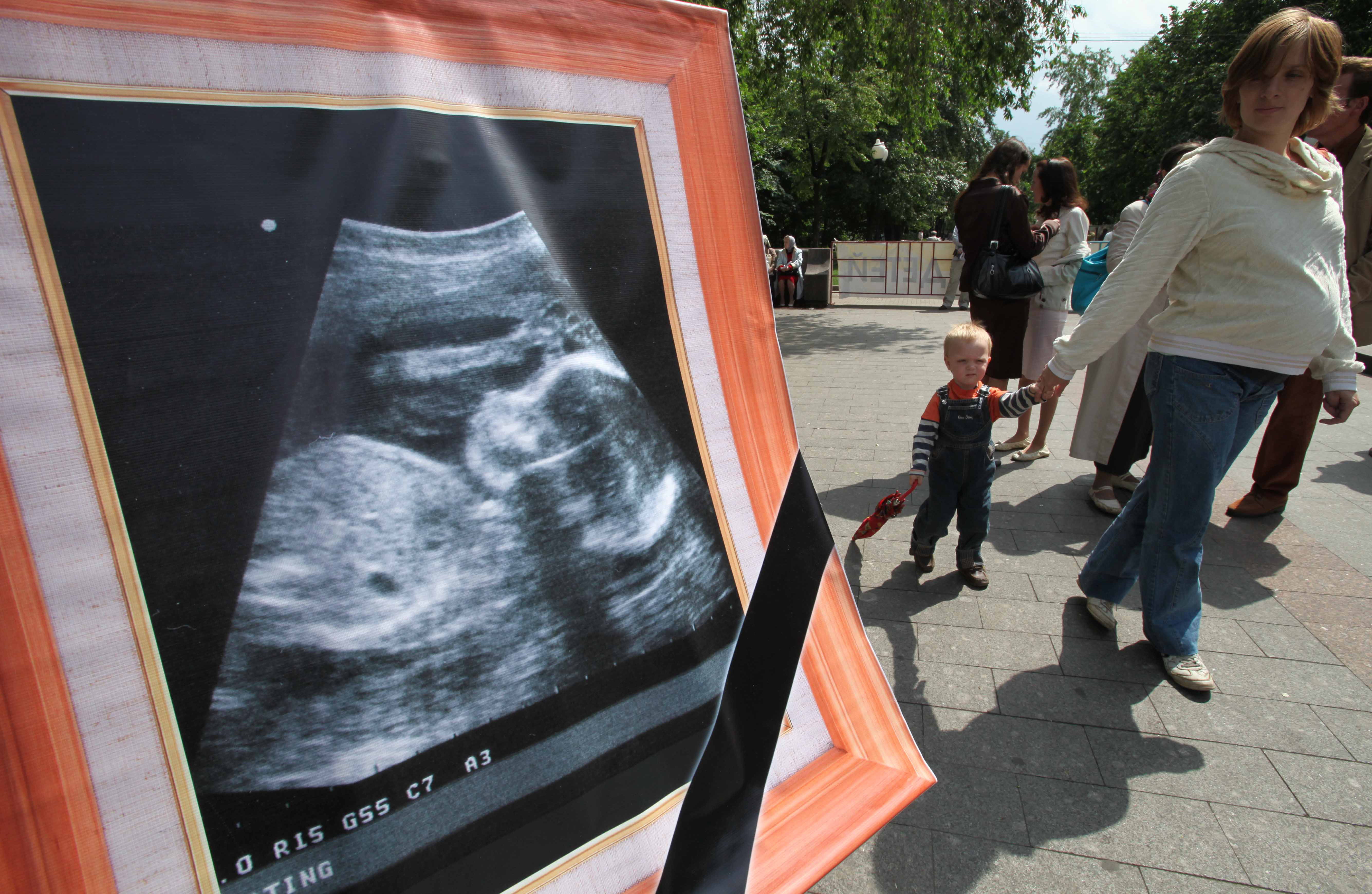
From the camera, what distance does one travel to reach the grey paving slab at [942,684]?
2.45 m

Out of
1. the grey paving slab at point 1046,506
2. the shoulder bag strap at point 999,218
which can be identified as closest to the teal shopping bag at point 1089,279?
the shoulder bag strap at point 999,218

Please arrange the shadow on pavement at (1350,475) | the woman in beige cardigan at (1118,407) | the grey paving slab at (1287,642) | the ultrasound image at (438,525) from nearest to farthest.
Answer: the ultrasound image at (438,525) < the grey paving slab at (1287,642) < the woman in beige cardigan at (1118,407) < the shadow on pavement at (1350,475)

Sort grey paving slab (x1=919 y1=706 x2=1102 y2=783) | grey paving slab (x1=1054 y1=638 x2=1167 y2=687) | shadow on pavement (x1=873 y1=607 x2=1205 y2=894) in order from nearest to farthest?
shadow on pavement (x1=873 y1=607 x2=1205 y2=894) → grey paving slab (x1=919 y1=706 x2=1102 y2=783) → grey paving slab (x1=1054 y1=638 x2=1167 y2=687)

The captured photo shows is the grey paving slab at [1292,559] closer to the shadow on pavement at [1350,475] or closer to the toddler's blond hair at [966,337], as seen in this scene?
the shadow on pavement at [1350,475]

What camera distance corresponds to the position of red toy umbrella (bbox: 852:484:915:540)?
9.44 ft

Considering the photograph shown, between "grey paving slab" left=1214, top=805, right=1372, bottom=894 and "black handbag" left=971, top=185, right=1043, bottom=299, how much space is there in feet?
9.26

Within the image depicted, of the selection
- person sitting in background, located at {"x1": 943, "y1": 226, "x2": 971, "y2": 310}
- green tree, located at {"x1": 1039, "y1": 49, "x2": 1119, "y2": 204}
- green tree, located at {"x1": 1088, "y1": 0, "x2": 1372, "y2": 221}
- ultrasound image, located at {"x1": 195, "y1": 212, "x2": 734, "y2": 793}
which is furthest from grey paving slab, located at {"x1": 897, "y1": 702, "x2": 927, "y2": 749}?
green tree, located at {"x1": 1039, "y1": 49, "x2": 1119, "y2": 204}

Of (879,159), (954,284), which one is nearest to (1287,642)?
(954,284)

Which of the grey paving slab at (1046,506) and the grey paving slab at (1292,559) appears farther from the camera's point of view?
the grey paving slab at (1046,506)

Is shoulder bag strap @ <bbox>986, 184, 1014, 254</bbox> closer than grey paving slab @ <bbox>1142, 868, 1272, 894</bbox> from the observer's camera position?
No

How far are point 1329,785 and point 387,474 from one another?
261cm

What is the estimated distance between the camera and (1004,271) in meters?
4.05

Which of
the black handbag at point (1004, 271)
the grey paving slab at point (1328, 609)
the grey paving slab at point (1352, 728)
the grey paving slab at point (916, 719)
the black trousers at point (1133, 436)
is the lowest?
the grey paving slab at point (1352, 728)

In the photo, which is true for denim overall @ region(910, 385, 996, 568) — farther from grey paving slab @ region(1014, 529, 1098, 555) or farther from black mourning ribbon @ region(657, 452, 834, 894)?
black mourning ribbon @ region(657, 452, 834, 894)
